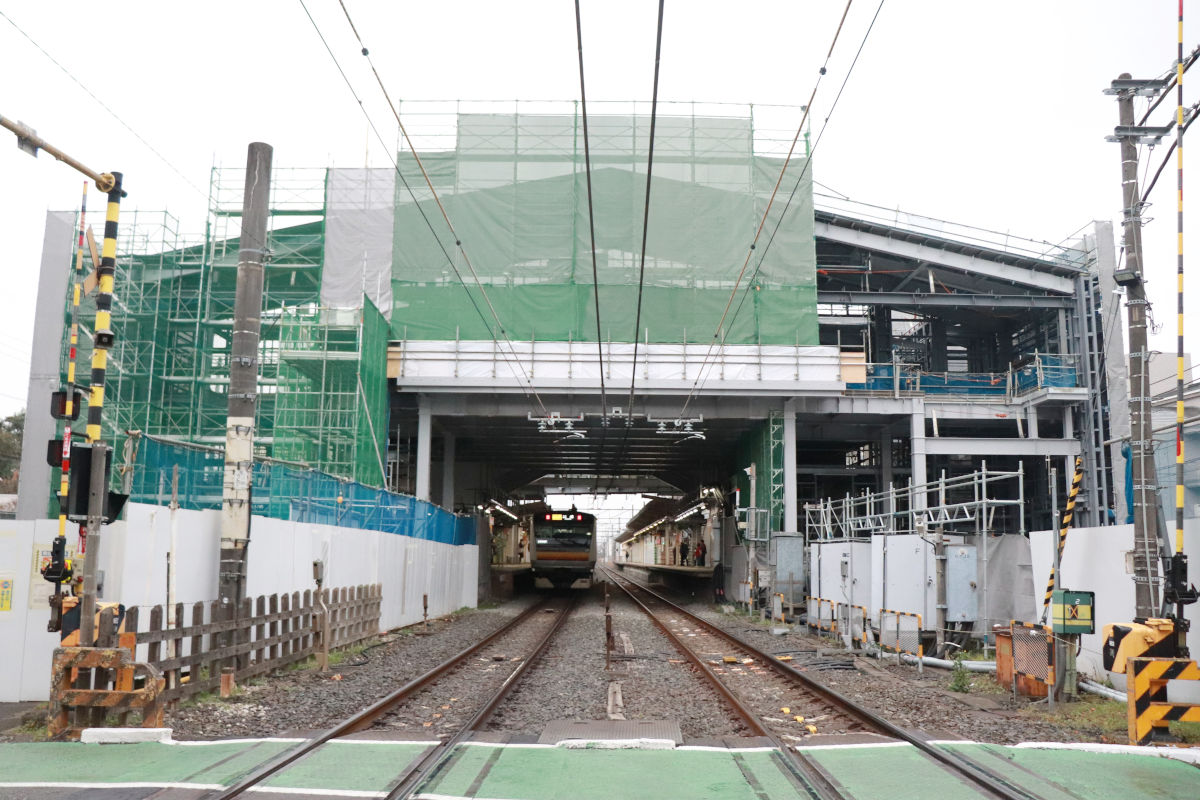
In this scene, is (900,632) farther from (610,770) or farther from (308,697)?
(610,770)

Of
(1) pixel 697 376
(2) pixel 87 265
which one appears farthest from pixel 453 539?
(2) pixel 87 265

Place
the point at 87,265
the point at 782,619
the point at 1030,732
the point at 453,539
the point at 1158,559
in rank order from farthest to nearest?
the point at 87,265 < the point at 453,539 < the point at 782,619 < the point at 1158,559 < the point at 1030,732

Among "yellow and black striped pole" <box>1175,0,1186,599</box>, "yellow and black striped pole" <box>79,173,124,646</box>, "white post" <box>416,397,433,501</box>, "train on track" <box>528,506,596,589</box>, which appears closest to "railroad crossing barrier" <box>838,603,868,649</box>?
"yellow and black striped pole" <box>1175,0,1186,599</box>

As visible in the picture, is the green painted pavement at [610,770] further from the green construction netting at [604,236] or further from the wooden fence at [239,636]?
the green construction netting at [604,236]

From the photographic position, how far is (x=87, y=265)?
3403 centimetres

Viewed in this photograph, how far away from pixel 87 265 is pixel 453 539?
16294 mm

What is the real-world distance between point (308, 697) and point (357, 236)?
27.2 metres

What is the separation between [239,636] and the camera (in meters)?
11.4

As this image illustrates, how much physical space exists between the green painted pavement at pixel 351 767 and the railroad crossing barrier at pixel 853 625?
11.2 meters

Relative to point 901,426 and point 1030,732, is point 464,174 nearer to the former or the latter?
point 901,426

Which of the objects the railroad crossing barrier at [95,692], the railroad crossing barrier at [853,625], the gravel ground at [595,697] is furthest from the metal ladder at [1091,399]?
the railroad crossing barrier at [95,692]

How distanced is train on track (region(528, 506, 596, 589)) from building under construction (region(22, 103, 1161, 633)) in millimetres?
7623

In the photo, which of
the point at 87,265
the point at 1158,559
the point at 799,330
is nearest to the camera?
the point at 1158,559

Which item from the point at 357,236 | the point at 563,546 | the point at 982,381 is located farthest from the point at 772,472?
the point at 357,236
